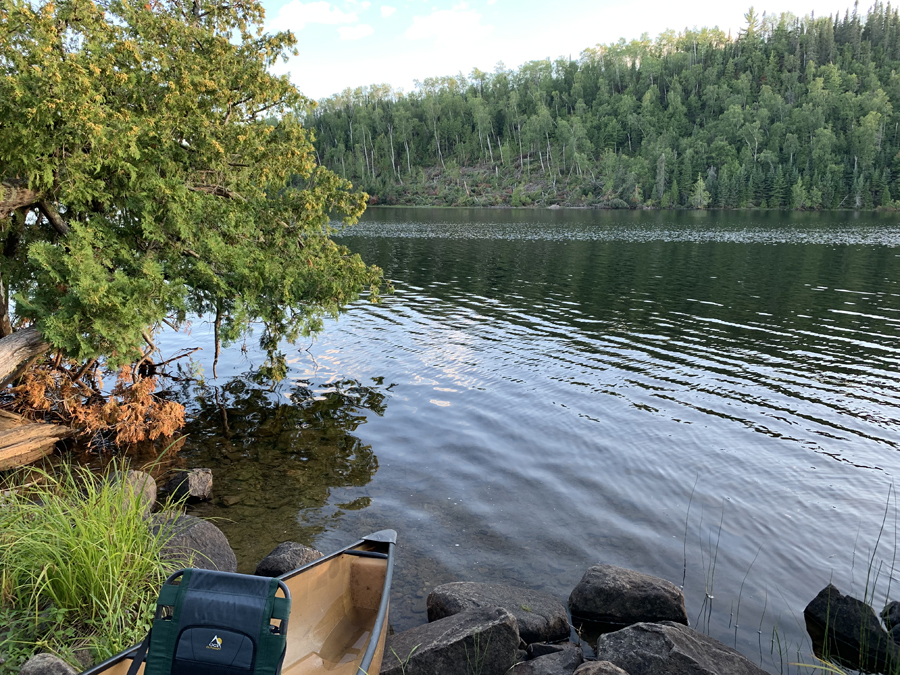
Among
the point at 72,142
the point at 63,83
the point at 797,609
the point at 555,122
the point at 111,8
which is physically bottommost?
the point at 797,609

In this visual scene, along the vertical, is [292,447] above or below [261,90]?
below

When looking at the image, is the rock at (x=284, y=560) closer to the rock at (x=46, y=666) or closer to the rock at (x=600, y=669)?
the rock at (x=46, y=666)

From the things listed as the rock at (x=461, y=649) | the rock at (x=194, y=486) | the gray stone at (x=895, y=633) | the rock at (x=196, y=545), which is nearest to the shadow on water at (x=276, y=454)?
the rock at (x=194, y=486)

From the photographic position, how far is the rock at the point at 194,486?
11.0 metres

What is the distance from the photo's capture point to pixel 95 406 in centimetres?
1334

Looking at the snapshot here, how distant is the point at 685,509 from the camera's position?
36.2 feet

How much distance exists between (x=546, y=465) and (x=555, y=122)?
18190cm

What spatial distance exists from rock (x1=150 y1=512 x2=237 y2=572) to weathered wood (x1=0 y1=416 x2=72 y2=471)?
17.5 feet

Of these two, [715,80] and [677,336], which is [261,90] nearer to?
[677,336]

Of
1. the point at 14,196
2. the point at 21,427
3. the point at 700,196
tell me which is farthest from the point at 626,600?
the point at 700,196

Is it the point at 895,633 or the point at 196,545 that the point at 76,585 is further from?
the point at 895,633

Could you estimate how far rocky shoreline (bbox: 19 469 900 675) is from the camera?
6.29m

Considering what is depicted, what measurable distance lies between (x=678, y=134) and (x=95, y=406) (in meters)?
168

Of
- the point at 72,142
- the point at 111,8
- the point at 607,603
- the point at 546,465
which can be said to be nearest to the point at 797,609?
the point at 607,603
